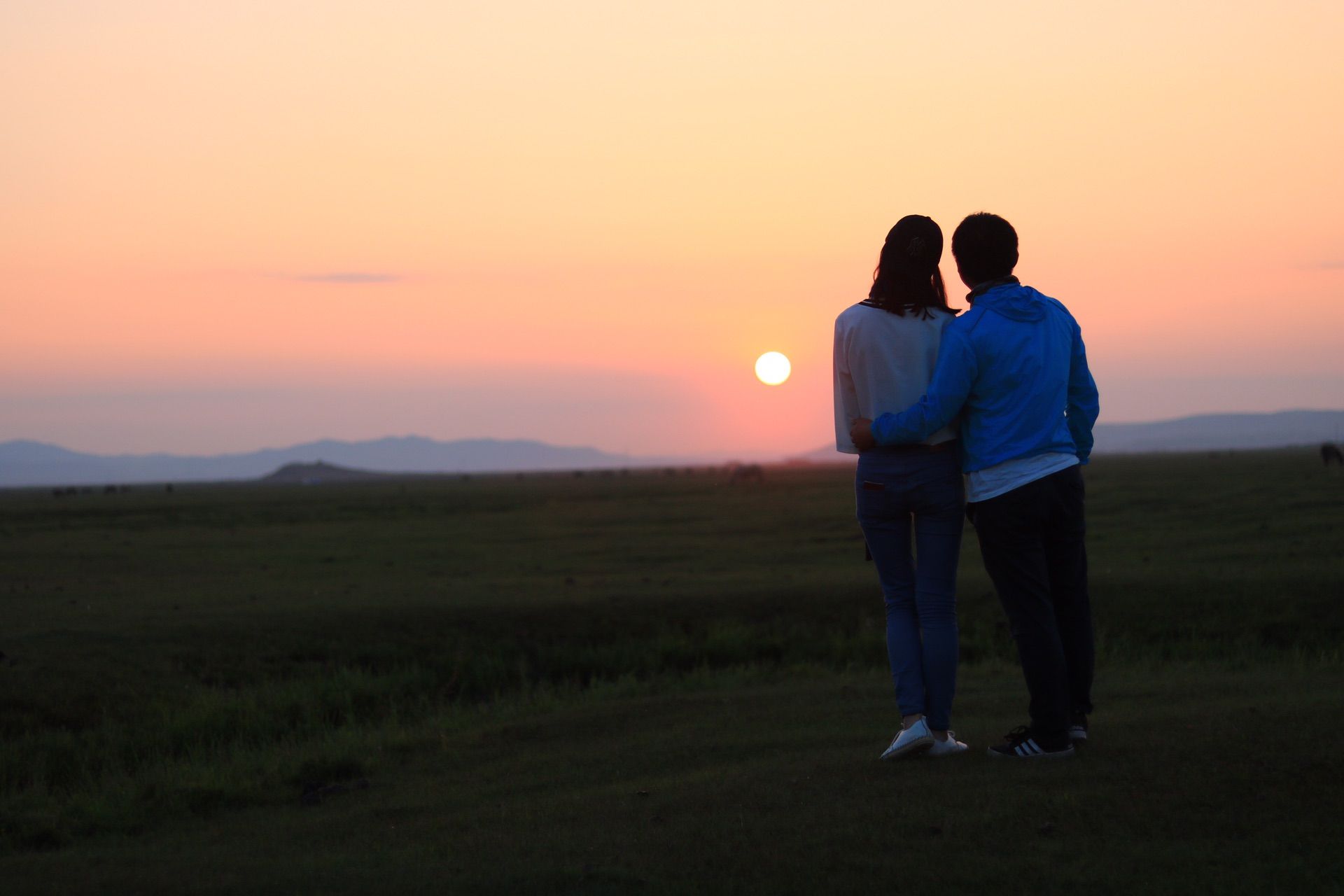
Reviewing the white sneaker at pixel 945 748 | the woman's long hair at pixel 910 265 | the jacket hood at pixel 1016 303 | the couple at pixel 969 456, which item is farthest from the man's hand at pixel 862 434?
the white sneaker at pixel 945 748

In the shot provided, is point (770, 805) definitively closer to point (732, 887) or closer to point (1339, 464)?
point (732, 887)

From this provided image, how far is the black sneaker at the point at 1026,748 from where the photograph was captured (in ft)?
20.0

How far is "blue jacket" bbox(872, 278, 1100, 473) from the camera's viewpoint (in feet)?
19.4

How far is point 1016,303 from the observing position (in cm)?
609

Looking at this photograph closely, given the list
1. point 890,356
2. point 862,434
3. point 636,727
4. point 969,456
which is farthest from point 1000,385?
point 636,727

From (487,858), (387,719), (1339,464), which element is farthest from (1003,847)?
(1339,464)

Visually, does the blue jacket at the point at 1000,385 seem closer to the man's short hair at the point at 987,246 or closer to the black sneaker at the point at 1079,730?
the man's short hair at the point at 987,246

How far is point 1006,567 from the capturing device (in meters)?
6.06

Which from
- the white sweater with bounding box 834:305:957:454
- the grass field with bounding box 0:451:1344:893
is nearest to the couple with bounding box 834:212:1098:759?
the white sweater with bounding box 834:305:957:454

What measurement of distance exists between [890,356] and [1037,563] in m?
1.22

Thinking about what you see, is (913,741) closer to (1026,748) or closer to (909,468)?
(1026,748)

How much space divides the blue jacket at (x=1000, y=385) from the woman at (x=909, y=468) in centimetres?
15

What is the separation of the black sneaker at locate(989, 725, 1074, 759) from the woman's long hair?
2120 mm

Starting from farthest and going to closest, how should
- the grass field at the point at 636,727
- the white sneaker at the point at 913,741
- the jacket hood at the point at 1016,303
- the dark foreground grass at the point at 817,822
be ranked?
1. the white sneaker at the point at 913,741
2. the jacket hood at the point at 1016,303
3. the grass field at the point at 636,727
4. the dark foreground grass at the point at 817,822
